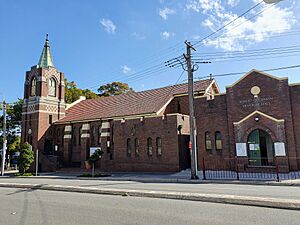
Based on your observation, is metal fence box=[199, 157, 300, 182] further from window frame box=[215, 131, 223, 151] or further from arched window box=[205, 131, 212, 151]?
window frame box=[215, 131, 223, 151]

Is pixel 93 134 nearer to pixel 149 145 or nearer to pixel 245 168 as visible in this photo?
pixel 149 145

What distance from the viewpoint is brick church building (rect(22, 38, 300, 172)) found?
20047 millimetres

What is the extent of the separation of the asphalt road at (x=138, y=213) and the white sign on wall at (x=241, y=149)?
13211mm

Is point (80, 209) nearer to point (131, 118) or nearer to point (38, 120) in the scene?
point (131, 118)

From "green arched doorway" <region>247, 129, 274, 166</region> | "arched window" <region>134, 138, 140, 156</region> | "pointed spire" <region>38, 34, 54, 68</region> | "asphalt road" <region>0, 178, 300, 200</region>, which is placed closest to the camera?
"asphalt road" <region>0, 178, 300, 200</region>

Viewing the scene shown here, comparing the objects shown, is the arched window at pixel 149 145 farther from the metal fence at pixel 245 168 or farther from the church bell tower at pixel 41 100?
the church bell tower at pixel 41 100

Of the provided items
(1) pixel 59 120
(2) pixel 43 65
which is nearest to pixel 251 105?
(1) pixel 59 120

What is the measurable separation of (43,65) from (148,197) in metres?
34.5

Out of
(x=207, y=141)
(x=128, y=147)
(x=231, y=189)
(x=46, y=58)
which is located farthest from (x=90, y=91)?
(x=231, y=189)

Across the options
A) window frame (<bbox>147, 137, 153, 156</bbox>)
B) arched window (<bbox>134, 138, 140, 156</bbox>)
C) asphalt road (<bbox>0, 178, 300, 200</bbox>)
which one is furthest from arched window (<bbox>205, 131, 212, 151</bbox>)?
asphalt road (<bbox>0, 178, 300, 200</bbox>)

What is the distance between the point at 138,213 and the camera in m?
7.40

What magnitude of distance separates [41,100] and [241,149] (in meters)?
28.0

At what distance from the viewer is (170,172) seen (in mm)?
23094

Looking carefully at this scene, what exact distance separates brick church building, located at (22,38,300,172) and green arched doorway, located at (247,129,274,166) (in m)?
0.07
